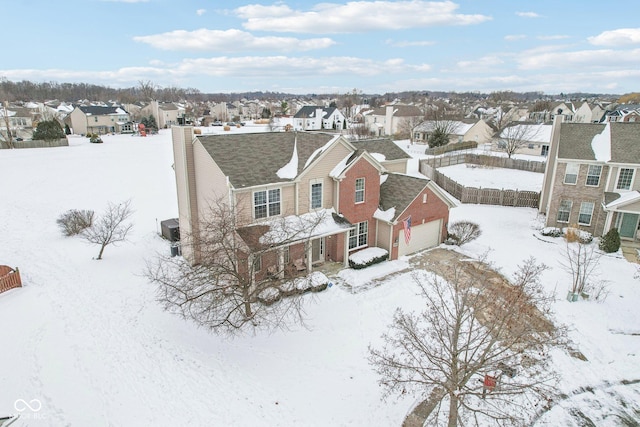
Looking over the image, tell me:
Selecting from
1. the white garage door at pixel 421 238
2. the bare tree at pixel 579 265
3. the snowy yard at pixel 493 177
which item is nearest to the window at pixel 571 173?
the bare tree at pixel 579 265

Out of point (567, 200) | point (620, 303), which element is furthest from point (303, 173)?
point (567, 200)

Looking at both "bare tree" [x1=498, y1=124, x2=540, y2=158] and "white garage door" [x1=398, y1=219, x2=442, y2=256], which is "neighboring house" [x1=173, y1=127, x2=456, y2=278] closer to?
"white garage door" [x1=398, y1=219, x2=442, y2=256]

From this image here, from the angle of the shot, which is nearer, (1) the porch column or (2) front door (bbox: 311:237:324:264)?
(1) the porch column

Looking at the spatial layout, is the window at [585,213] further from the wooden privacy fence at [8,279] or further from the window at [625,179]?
the wooden privacy fence at [8,279]

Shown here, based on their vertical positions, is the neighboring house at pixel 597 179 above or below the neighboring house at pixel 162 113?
below

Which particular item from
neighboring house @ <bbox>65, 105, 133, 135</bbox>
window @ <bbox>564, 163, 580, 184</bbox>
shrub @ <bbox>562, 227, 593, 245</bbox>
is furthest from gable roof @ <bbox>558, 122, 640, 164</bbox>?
neighboring house @ <bbox>65, 105, 133, 135</bbox>

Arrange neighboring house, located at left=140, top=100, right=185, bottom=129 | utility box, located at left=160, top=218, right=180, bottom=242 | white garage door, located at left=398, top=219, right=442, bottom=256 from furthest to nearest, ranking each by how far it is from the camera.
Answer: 1. neighboring house, located at left=140, top=100, right=185, bottom=129
2. utility box, located at left=160, top=218, right=180, bottom=242
3. white garage door, located at left=398, top=219, right=442, bottom=256
